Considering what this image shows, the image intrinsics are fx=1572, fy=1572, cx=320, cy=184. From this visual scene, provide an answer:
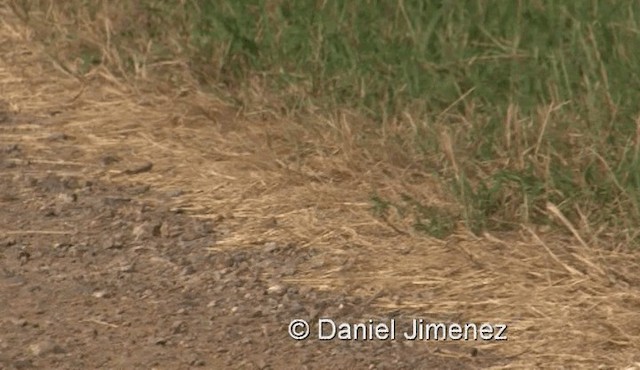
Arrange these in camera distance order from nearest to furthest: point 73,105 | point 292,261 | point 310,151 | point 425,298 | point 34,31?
point 425,298 < point 292,261 < point 310,151 < point 73,105 < point 34,31

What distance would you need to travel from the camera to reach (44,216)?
182 inches

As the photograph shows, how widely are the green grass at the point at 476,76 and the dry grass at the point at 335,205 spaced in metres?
0.11

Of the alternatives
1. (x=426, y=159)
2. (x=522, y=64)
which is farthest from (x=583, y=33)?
(x=426, y=159)

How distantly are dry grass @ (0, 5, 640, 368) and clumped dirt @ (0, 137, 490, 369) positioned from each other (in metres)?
0.09

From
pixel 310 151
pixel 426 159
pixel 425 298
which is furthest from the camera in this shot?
pixel 310 151

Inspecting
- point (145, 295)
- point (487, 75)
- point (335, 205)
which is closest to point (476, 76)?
point (487, 75)

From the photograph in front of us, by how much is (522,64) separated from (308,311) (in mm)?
1426

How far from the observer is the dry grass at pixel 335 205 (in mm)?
3654

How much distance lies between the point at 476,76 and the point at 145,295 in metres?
1.46

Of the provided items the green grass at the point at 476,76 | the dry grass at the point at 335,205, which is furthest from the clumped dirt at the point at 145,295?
the green grass at the point at 476,76

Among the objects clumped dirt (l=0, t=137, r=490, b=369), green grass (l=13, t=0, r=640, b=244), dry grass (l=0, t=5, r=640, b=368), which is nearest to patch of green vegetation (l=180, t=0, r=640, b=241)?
green grass (l=13, t=0, r=640, b=244)

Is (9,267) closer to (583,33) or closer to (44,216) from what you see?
(44,216)

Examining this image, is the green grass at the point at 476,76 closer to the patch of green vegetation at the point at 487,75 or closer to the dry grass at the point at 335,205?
the patch of green vegetation at the point at 487,75

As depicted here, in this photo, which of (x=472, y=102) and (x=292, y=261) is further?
(x=472, y=102)
